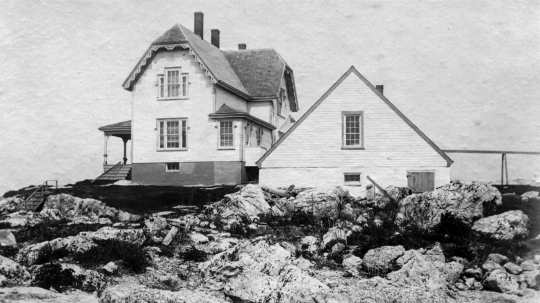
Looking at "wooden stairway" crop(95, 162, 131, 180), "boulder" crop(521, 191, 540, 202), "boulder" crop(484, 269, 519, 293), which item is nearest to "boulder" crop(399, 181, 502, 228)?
"boulder" crop(521, 191, 540, 202)

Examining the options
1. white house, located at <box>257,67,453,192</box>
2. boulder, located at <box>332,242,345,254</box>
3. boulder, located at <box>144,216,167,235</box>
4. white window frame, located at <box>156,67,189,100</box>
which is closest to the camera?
boulder, located at <box>332,242,345,254</box>

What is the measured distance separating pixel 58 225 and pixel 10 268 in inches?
290

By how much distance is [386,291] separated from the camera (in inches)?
533

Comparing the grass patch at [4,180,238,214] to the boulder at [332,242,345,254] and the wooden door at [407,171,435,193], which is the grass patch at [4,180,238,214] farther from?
the boulder at [332,242,345,254]

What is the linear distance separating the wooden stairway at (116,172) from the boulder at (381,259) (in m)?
23.0

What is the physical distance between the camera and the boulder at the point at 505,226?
1875cm

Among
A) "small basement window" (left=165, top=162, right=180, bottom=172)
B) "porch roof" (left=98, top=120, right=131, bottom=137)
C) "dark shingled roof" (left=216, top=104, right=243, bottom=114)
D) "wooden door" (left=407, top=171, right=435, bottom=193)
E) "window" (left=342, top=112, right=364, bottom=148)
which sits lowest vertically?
"wooden door" (left=407, top=171, right=435, bottom=193)

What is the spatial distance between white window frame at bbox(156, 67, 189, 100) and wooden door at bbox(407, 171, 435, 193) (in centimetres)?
1458

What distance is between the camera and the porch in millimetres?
36359

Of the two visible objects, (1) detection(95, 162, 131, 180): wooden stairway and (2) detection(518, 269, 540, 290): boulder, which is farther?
(1) detection(95, 162, 131, 180): wooden stairway

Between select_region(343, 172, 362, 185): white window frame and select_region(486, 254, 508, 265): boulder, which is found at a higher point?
select_region(343, 172, 362, 185): white window frame

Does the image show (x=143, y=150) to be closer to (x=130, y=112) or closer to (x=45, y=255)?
(x=130, y=112)

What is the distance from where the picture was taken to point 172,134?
1405 inches

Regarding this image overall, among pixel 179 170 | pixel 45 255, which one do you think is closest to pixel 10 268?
pixel 45 255
